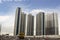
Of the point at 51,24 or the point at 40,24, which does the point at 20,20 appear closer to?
the point at 40,24

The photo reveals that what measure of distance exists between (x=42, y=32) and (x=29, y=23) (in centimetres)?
176

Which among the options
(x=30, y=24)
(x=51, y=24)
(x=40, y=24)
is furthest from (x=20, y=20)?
(x=51, y=24)

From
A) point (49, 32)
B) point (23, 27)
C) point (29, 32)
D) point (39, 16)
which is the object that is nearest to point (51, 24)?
point (49, 32)

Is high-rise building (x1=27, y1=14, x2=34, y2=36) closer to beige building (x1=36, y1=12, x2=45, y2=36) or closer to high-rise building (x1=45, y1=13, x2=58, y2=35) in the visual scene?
beige building (x1=36, y1=12, x2=45, y2=36)

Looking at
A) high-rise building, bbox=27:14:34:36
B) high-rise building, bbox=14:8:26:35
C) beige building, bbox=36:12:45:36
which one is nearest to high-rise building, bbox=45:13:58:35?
beige building, bbox=36:12:45:36

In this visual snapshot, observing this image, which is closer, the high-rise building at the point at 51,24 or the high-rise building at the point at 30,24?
the high-rise building at the point at 51,24

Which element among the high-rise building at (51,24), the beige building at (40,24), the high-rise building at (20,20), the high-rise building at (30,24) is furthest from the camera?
the high-rise building at (30,24)

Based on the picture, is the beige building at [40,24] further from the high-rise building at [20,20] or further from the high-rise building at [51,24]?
the high-rise building at [20,20]

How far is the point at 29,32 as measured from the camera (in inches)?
283

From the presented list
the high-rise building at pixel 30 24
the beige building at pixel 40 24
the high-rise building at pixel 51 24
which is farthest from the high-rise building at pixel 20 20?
the high-rise building at pixel 51 24

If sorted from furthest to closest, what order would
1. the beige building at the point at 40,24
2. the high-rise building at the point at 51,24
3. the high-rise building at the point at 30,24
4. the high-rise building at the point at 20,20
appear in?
the high-rise building at the point at 30,24 → the high-rise building at the point at 20,20 → the beige building at the point at 40,24 → the high-rise building at the point at 51,24

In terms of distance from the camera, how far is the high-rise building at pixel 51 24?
6.07 metres

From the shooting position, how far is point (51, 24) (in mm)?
6410

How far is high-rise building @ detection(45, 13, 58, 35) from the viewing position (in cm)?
607
